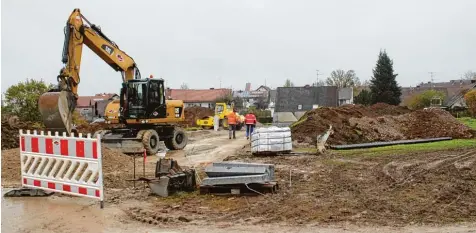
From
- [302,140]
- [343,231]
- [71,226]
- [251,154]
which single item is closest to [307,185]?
[343,231]

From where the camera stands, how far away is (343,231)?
6.30 m

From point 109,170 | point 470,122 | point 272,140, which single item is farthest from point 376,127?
point 470,122

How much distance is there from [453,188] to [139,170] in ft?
27.5

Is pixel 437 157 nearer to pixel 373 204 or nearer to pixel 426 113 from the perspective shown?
pixel 373 204

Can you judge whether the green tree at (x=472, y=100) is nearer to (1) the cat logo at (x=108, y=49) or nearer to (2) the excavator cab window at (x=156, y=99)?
(2) the excavator cab window at (x=156, y=99)

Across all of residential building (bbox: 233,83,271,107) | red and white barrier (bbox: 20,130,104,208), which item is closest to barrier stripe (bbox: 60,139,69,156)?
red and white barrier (bbox: 20,130,104,208)

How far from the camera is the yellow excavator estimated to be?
15508 mm

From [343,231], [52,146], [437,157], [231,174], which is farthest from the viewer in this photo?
[437,157]

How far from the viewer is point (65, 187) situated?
8492mm

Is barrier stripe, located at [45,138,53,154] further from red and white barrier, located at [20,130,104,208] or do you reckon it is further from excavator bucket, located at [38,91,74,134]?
excavator bucket, located at [38,91,74,134]

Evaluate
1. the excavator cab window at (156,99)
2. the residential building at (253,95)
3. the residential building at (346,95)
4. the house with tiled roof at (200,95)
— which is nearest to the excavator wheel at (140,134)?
the excavator cab window at (156,99)

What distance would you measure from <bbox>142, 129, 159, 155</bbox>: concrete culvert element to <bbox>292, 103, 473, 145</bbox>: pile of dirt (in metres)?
6.39

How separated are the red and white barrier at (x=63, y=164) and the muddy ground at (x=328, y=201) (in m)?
0.37

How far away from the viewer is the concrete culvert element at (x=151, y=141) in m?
17.9
